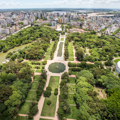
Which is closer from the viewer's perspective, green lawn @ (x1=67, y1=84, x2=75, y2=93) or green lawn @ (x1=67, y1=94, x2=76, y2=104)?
green lawn @ (x1=67, y1=94, x2=76, y2=104)

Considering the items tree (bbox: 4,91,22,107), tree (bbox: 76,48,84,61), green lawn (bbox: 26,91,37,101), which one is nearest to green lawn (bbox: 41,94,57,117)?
green lawn (bbox: 26,91,37,101)

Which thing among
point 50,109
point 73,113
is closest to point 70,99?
point 73,113

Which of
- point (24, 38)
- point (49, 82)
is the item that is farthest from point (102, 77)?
point (24, 38)

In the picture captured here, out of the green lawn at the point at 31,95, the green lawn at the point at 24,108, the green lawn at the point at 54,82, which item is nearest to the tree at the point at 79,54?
the green lawn at the point at 54,82

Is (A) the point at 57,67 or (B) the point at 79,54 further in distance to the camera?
(B) the point at 79,54

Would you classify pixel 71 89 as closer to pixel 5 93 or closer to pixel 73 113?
pixel 73 113

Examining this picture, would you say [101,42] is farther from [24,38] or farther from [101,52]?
[24,38]

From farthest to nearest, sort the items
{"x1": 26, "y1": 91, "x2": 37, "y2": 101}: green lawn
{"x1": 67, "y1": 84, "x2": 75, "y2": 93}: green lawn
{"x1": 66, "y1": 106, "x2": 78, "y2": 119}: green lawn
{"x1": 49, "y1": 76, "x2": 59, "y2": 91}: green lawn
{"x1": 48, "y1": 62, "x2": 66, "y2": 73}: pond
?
{"x1": 48, "y1": 62, "x2": 66, "y2": 73}: pond < {"x1": 49, "y1": 76, "x2": 59, "y2": 91}: green lawn < {"x1": 67, "y1": 84, "x2": 75, "y2": 93}: green lawn < {"x1": 26, "y1": 91, "x2": 37, "y2": 101}: green lawn < {"x1": 66, "y1": 106, "x2": 78, "y2": 119}: green lawn

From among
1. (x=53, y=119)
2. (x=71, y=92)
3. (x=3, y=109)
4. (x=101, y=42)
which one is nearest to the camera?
(x=3, y=109)

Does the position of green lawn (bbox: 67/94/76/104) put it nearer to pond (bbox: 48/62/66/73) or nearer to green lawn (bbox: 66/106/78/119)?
green lawn (bbox: 66/106/78/119)
